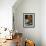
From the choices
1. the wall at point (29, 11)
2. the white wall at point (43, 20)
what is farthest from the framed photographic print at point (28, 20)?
the white wall at point (43, 20)

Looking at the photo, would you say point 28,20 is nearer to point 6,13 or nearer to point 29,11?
point 29,11

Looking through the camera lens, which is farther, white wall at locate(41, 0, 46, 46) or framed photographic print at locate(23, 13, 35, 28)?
framed photographic print at locate(23, 13, 35, 28)

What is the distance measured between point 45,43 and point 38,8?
1.73 m

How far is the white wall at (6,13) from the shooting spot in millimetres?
4594

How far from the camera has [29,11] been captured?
19.4 ft

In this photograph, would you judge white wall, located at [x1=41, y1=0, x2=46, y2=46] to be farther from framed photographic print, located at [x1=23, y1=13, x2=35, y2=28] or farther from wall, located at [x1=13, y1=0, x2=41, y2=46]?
framed photographic print, located at [x1=23, y1=13, x2=35, y2=28]

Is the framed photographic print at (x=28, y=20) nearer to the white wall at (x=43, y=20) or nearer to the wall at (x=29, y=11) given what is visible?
the wall at (x=29, y=11)

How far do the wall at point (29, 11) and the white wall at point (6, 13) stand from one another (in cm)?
124

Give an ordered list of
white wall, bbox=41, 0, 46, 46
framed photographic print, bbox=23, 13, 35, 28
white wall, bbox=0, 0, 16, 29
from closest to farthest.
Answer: white wall, bbox=0, 0, 16, 29 → white wall, bbox=41, 0, 46, 46 → framed photographic print, bbox=23, 13, 35, 28

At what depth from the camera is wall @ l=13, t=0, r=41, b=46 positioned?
19.4ft

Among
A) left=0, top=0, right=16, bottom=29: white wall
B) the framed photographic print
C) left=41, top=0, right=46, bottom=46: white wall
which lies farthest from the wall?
left=0, top=0, right=16, bottom=29: white wall

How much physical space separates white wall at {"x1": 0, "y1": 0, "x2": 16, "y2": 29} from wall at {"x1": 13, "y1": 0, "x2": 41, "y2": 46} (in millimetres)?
1236

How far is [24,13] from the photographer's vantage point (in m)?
5.89

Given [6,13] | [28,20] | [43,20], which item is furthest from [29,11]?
[6,13]
